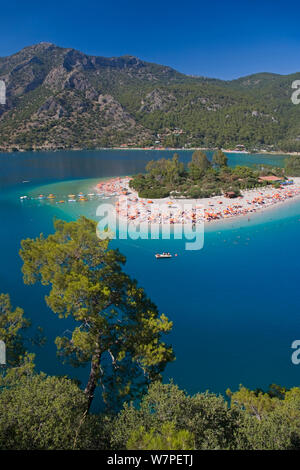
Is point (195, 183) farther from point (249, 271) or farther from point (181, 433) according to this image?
point (181, 433)

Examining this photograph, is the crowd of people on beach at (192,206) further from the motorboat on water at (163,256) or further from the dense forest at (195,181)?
the motorboat on water at (163,256)

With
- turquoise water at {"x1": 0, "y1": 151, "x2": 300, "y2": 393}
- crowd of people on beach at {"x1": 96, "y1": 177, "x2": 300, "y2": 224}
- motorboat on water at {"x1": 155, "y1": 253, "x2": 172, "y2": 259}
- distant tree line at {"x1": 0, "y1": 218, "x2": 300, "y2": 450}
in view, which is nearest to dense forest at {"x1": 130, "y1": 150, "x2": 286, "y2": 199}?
crowd of people on beach at {"x1": 96, "y1": 177, "x2": 300, "y2": 224}

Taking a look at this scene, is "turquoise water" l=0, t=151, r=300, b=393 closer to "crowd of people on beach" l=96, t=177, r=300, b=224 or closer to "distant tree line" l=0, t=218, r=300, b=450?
"crowd of people on beach" l=96, t=177, r=300, b=224

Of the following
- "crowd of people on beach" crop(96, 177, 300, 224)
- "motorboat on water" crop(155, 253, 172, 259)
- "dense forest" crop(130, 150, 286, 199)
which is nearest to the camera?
"motorboat on water" crop(155, 253, 172, 259)

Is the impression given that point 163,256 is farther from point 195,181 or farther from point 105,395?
point 195,181

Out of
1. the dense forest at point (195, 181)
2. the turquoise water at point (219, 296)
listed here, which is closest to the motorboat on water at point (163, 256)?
the turquoise water at point (219, 296)

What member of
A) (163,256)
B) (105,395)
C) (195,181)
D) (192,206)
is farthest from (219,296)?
(195,181)

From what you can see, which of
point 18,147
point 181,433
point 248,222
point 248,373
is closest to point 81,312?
point 181,433
